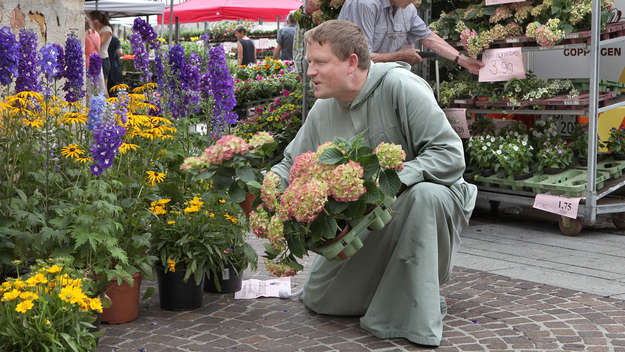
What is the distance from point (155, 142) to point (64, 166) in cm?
52

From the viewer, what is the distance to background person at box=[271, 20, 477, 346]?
11.7 feet

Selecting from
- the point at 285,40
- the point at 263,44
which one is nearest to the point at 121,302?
the point at 285,40

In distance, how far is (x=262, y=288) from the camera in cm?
455

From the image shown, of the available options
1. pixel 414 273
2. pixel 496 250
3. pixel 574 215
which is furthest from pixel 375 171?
pixel 574 215

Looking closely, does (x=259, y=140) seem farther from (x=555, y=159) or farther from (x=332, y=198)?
(x=555, y=159)

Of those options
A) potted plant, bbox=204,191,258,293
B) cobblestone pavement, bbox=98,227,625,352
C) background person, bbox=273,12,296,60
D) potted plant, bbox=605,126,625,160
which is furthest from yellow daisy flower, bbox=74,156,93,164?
background person, bbox=273,12,296,60

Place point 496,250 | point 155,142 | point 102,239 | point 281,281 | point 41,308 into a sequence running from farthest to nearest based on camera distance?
point 496,250
point 281,281
point 155,142
point 102,239
point 41,308

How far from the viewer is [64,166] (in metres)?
3.94

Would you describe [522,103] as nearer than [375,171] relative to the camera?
No

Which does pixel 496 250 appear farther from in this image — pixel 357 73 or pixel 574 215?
pixel 357 73

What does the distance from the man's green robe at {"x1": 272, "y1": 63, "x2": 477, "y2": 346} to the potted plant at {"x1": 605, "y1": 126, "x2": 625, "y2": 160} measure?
3.26 m

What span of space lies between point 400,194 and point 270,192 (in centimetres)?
69

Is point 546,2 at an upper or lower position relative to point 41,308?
upper

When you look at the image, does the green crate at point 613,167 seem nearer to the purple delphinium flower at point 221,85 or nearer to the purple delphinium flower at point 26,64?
the purple delphinium flower at point 221,85
